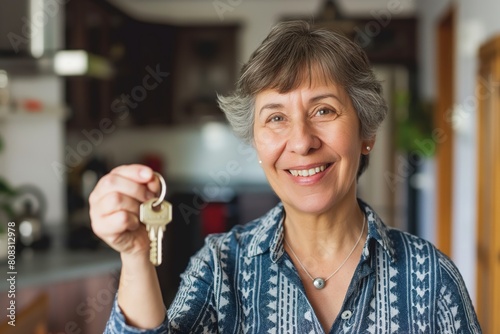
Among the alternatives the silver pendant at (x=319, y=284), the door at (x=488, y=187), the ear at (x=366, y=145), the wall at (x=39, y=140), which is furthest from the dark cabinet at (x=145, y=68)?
the silver pendant at (x=319, y=284)

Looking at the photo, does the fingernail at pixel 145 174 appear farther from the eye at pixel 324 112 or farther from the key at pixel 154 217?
the eye at pixel 324 112

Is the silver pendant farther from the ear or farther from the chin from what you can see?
the ear

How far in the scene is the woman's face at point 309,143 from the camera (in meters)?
1.22

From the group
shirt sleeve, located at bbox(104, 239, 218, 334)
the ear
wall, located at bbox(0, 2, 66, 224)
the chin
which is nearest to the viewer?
shirt sleeve, located at bbox(104, 239, 218, 334)

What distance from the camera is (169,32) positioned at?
6.71 metres

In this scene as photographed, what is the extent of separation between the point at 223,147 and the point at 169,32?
51.8 inches

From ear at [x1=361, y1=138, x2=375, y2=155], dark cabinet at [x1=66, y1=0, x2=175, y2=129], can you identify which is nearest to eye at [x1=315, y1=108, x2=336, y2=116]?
ear at [x1=361, y1=138, x2=375, y2=155]

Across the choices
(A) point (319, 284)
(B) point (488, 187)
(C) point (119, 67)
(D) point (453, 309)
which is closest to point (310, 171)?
(A) point (319, 284)

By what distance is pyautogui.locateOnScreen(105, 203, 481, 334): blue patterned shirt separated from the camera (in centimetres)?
120

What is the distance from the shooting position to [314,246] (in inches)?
51.6

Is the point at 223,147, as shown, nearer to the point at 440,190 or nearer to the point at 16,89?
the point at 440,190

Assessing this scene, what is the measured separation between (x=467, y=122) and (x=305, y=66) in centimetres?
280

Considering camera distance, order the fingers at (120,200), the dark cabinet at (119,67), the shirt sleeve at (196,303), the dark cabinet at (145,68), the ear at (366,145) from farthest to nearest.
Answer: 1. the dark cabinet at (145,68)
2. the dark cabinet at (119,67)
3. the ear at (366,145)
4. the shirt sleeve at (196,303)
5. the fingers at (120,200)

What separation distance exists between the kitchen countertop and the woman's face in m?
1.79
